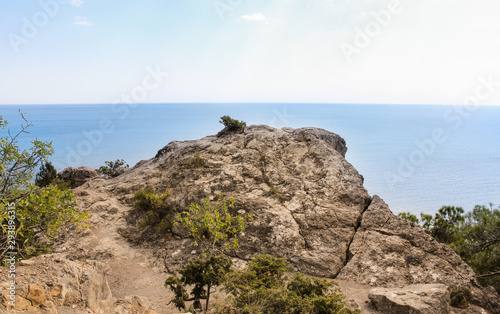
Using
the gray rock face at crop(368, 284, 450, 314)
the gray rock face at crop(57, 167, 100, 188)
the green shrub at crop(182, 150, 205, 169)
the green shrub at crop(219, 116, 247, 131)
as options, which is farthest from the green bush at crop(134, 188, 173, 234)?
the gray rock face at crop(57, 167, 100, 188)

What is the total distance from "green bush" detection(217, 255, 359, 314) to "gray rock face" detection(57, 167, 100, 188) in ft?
81.4

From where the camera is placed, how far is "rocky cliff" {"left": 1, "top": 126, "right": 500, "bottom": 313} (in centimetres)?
1501

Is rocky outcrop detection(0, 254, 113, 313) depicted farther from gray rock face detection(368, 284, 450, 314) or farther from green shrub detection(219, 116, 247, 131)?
green shrub detection(219, 116, 247, 131)

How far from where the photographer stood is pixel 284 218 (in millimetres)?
17453

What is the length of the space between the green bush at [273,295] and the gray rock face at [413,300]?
2.28 meters

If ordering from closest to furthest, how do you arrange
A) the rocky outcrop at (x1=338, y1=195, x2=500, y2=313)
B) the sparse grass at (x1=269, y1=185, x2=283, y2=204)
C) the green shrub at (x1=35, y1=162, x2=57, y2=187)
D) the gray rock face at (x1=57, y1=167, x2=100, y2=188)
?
1. the rocky outcrop at (x1=338, y1=195, x2=500, y2=313)
2. the sparse grass at (x1=269, y1=185, x2=283, y2=204)
3. the green shrub at (x1=35, y1=162, x2=57, y2=187)
4. the gray rock face at (x1=57, y1=167, x2=100, y2=188)

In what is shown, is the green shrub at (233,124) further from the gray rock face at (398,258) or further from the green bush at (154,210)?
the gray rock face at (398,258)

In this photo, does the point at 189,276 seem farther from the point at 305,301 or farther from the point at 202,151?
the point at 202,151

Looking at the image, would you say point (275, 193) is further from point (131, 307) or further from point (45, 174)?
point (45, 174)

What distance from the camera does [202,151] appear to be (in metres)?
23.7

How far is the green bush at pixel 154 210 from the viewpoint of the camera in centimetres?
1903

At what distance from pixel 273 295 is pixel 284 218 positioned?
7.37m

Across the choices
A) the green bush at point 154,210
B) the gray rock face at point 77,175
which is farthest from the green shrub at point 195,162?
the gray rock face at point 77,175

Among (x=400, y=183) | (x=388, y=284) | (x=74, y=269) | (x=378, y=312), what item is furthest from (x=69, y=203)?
(x=400, y=183)
